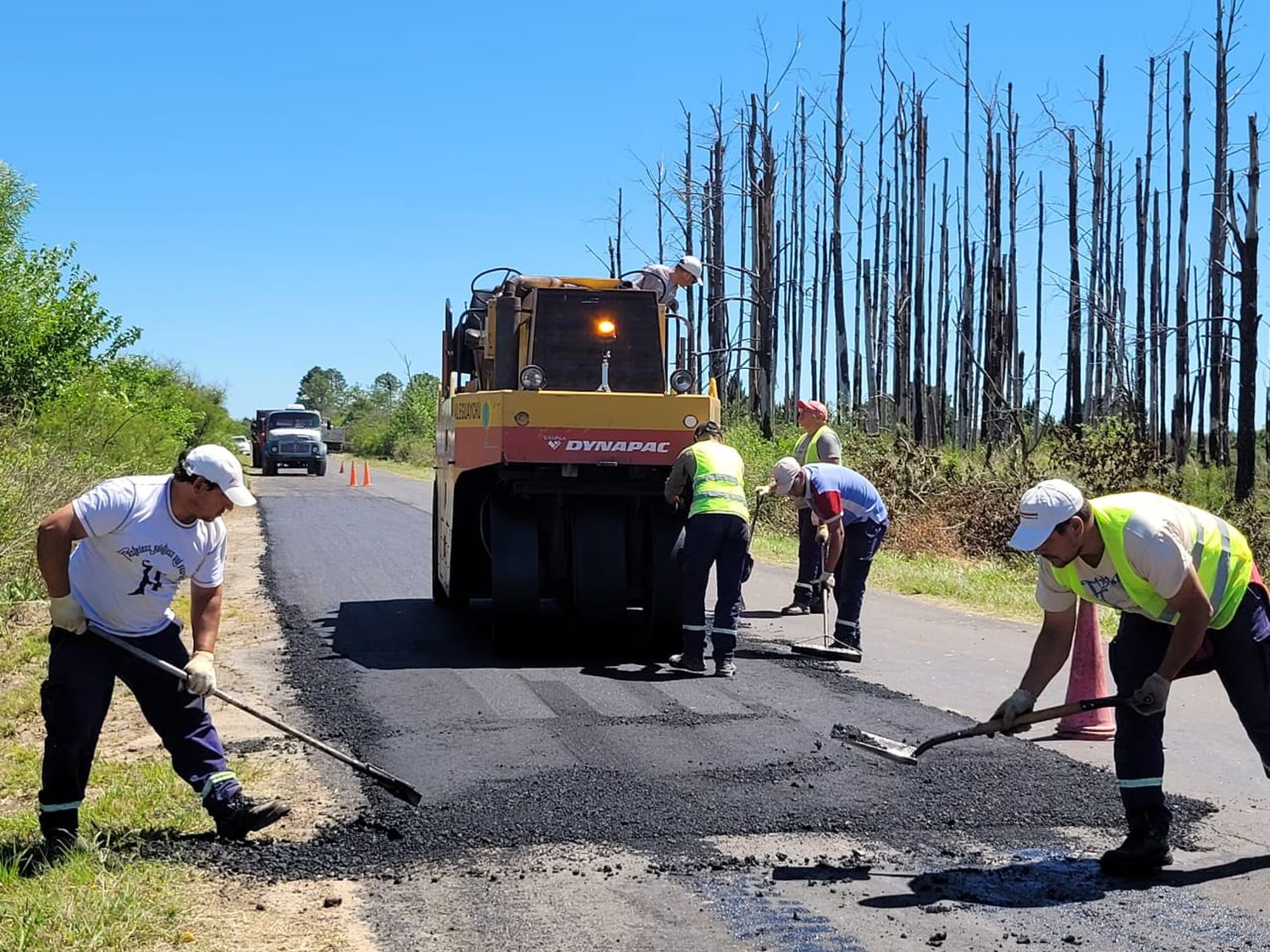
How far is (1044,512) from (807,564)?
24.5 feet

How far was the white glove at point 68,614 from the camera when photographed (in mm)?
4977

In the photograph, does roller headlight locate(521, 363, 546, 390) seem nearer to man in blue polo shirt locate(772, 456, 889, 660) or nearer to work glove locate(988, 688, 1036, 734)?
man in blue polo shirt locate(772, 456, 889, 660)

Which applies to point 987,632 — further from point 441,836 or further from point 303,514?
point 303,514

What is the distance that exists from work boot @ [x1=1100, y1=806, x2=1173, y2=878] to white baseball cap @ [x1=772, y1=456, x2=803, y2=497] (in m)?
5.63

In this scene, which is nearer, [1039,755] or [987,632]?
[1039,755]

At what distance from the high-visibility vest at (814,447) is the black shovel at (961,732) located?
20.6ft

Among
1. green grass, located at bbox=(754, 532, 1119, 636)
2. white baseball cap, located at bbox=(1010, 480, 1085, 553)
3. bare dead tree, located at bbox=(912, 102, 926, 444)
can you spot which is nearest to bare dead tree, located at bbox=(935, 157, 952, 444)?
bare dead tree, located at bbox=(912, 102, 926, 444)

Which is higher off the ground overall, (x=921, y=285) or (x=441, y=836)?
(x=921, y=285)

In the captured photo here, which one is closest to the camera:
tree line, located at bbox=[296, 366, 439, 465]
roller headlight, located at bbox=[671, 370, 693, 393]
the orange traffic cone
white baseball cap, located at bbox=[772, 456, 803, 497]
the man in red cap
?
the orange traffic cone

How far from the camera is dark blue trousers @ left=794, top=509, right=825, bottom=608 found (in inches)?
470

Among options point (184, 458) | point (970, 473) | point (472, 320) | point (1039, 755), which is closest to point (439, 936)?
point (184, 458)

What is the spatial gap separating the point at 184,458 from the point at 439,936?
1.95 meters

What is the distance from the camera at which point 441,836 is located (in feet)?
17.3

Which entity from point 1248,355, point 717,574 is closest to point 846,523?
point 717,574
